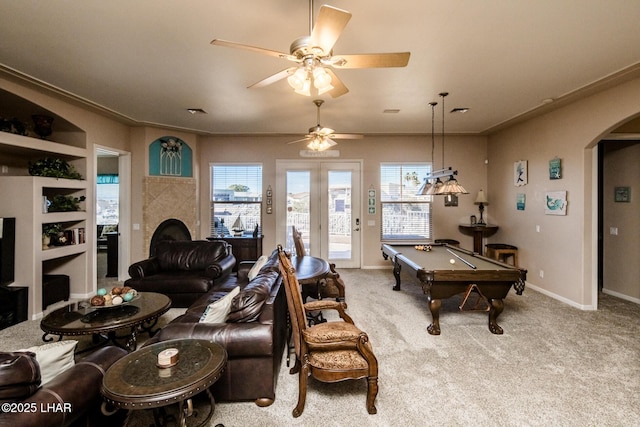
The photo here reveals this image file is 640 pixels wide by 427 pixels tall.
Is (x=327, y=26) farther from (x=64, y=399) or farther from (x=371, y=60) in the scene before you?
(x=64, y=399)

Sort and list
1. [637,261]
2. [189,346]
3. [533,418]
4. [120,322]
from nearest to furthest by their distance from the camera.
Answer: [189,346]
[533,418]
[120,322]
[637,261]

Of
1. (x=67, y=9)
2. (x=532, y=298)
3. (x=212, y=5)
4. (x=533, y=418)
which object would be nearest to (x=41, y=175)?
(x=67, y=9)

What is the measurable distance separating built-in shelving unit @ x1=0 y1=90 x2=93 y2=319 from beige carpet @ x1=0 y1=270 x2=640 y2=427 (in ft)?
2.78

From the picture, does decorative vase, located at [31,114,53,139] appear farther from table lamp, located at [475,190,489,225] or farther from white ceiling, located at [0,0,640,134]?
table lamp, located at [475,190,489,225]

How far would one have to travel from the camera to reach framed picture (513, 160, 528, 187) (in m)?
5.32

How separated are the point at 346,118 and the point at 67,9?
12.9ft

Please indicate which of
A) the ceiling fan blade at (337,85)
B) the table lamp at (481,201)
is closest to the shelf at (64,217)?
the ceiling fan blade at (337,85)

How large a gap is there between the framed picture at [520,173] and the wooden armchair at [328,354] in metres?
4.93

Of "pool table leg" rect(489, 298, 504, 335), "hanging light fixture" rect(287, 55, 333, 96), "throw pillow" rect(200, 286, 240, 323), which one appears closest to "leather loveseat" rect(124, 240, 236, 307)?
"throw pillow" rect(200, 286, 240, 323)

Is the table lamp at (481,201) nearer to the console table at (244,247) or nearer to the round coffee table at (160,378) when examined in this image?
the console table at (244,247)

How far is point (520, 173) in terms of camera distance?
→ 544 cm

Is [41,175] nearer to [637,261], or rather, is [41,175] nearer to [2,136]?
[2,136]

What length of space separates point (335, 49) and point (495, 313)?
3.46m

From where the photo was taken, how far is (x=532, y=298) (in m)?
4.64
